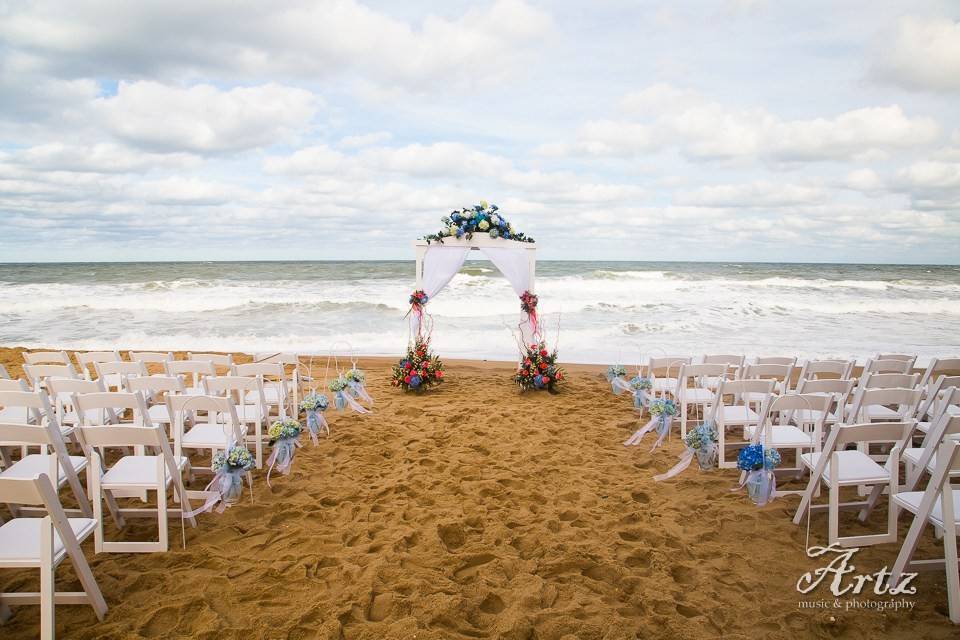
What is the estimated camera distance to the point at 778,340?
12547 millimetres

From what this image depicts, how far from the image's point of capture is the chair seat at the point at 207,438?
4008mm

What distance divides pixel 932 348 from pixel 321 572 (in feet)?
44.6

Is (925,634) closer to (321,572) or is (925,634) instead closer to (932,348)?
(321,572)

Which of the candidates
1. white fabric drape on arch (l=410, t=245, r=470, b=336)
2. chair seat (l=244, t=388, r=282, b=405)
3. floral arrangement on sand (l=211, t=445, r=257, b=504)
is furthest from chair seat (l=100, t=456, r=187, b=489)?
white fabric drape on arch (l=410, t=245, r=470, b=336)

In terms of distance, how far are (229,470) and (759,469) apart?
370 cm

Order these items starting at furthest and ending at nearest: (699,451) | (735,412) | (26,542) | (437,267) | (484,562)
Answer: (437,267), (735,412), (699,451), (484,562), (26,542)

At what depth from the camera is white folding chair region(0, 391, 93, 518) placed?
2744mm

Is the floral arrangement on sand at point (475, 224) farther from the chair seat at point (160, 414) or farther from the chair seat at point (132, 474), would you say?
the chair seat at point (132, 474)

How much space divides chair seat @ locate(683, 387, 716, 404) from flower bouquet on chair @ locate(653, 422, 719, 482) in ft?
3.15

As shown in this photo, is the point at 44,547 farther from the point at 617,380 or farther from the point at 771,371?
the point at 617,380

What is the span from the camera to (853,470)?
3.32 meters

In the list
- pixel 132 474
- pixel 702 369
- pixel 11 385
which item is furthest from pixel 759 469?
pixel 11 385

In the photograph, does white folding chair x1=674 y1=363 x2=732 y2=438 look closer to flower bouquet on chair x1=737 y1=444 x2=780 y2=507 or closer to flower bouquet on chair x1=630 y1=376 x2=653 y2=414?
flower bouquet on chair x1=630 y1=376 x2=653 y2=414

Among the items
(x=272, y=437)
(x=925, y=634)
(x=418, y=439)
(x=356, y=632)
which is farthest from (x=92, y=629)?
(x=925, y=634)
